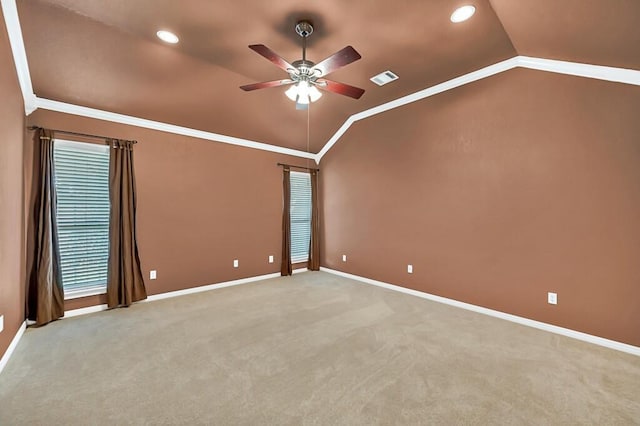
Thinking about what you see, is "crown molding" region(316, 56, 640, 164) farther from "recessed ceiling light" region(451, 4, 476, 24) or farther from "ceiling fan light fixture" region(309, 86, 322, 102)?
"ceiling fan light fixture" region(309, 86, 322, 102)

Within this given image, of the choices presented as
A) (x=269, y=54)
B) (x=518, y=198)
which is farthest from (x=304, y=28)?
(x=518, y=198)

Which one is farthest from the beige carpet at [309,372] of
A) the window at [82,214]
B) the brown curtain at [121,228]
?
the window at [82,214]

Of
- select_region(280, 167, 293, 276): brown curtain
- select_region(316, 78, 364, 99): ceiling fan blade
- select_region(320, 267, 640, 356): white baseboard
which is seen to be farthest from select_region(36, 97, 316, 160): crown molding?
select_region(320, 267, 640, 356): white baseboard

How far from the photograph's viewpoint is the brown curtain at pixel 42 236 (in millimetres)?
3223

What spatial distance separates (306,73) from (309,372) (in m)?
2.65

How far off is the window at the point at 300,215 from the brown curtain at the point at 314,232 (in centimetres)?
8

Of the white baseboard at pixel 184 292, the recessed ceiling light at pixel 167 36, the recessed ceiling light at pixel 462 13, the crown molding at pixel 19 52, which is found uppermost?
the recessed ceiling light at pixel 167 36

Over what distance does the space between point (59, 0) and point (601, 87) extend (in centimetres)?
501

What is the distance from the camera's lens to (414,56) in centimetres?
331

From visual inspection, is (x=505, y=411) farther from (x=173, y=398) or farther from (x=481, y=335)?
(x=173, y=398)

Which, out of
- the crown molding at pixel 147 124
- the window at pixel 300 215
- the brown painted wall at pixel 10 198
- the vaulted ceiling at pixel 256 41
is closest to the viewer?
the brown painted wall at pixel 10 198

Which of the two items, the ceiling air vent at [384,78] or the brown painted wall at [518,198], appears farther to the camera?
the ceiling air vent at [384,78]

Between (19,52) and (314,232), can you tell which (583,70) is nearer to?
(314,232)

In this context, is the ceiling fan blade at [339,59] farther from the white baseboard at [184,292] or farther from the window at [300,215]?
the white baseboard at [184,292]
